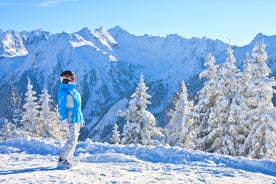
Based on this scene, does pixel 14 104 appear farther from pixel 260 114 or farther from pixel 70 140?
pixel 70 140

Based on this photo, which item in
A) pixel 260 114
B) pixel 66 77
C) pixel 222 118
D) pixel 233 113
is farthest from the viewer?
pixel 222 118

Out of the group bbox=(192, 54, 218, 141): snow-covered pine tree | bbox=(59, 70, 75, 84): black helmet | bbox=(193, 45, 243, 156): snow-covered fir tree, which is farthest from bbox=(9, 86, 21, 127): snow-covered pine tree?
bbox=(59, 70, 75, 84): black helmet

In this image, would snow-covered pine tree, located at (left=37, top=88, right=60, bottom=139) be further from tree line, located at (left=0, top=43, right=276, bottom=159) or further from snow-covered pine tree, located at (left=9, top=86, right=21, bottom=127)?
tree line, located at (left=0, top=43, right=276, bottom=159)

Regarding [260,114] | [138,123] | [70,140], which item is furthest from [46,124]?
[70,140]

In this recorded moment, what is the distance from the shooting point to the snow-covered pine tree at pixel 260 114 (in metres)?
21.9

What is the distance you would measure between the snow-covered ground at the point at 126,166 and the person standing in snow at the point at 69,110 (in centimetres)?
43

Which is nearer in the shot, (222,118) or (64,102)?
(64,102)

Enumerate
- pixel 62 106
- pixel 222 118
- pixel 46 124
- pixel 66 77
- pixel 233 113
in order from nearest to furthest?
pixel 62 106 → pixel 66 77 → pixel 233 113 → pixel 222 118 → pixel 46 124

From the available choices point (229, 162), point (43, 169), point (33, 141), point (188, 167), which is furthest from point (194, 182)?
point (33, 141)

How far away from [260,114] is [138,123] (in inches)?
416

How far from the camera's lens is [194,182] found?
9.52 metres

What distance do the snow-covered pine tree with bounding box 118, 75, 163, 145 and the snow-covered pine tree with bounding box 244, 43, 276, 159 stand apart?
845cm

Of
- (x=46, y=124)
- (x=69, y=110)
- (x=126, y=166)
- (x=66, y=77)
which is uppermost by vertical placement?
(x=66, y=77)

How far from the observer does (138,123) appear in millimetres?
30578
